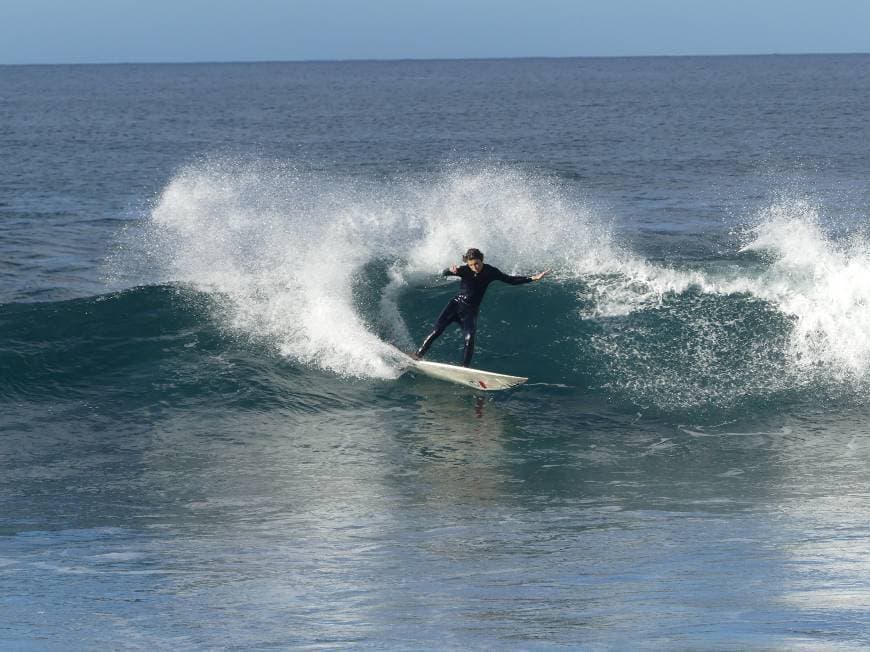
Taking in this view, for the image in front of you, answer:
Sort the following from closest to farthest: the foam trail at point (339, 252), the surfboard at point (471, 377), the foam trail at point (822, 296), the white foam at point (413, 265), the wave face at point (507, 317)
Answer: the surfboard at point (471, 377) < the wave face at point (507, 317) < the foam trail at point (822, 296) < the white foam at point (413, 265) < the foam trail at point (339, 252)

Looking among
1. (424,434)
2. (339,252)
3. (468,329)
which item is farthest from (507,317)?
(424,434)

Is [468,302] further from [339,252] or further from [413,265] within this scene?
[339,252]

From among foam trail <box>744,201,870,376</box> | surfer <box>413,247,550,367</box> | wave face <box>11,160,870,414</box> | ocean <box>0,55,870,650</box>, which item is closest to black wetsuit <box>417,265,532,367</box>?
surfer <box>413,247,550,367</box>

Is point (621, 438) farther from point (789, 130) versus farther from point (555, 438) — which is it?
point (789, 130)

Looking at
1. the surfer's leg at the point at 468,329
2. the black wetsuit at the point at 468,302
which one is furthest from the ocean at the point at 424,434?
the black wetsuit at the point at 468,302

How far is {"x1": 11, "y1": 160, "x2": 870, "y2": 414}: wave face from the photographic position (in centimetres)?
1326

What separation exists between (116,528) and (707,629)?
187 inches

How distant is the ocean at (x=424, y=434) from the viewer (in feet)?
21.8

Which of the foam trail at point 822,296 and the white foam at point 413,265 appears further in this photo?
the white foam at point 413,265

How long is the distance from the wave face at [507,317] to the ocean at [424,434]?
5 centimetres

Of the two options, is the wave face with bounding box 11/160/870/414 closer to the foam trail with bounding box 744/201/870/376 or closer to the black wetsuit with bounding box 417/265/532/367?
the foam trail with bounding box 744/201/870/376

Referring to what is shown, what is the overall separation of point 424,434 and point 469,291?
6.24 ft

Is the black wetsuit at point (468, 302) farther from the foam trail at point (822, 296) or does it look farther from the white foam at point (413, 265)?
the foam trail at point (822, 296)

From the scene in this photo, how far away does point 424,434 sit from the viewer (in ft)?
38.0
